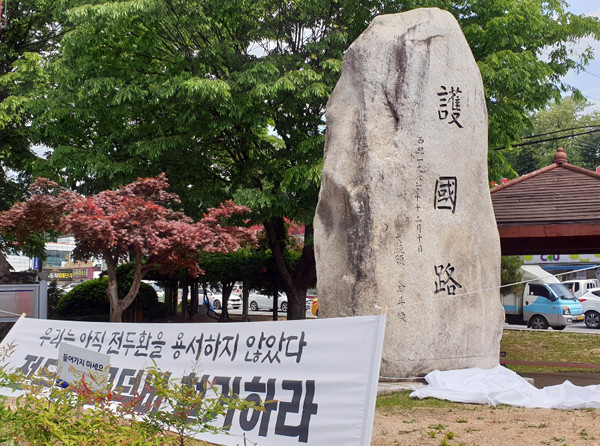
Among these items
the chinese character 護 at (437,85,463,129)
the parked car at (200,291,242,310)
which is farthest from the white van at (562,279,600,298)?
the chinese character 護 at (437,85,463,129)

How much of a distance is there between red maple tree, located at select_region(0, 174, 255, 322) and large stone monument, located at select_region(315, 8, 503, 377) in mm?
2330

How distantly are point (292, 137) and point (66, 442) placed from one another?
12000mm

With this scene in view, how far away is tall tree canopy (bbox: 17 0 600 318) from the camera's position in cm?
1407

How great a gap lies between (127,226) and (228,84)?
406 cm

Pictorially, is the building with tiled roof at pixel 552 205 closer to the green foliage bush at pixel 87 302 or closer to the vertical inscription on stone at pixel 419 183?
the vertical inscription on stone at pixel 419 183

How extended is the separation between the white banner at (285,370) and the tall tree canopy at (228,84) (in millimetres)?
7280

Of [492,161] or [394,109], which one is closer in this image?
[394,109]

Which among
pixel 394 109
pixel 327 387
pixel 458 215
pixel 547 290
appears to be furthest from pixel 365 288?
pixel 547 290

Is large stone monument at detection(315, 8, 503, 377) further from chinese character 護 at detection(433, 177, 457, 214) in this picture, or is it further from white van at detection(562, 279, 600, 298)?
white van at detection(562, 279, 600, 298)

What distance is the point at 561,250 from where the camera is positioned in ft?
52.4

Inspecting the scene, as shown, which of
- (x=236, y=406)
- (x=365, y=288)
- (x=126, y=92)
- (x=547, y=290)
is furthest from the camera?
(x=547, y=290)

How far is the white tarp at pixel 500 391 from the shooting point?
321 inches

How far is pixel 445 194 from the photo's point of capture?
9789mm

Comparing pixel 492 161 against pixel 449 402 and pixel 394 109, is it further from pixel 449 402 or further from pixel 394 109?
pixel 449 402
